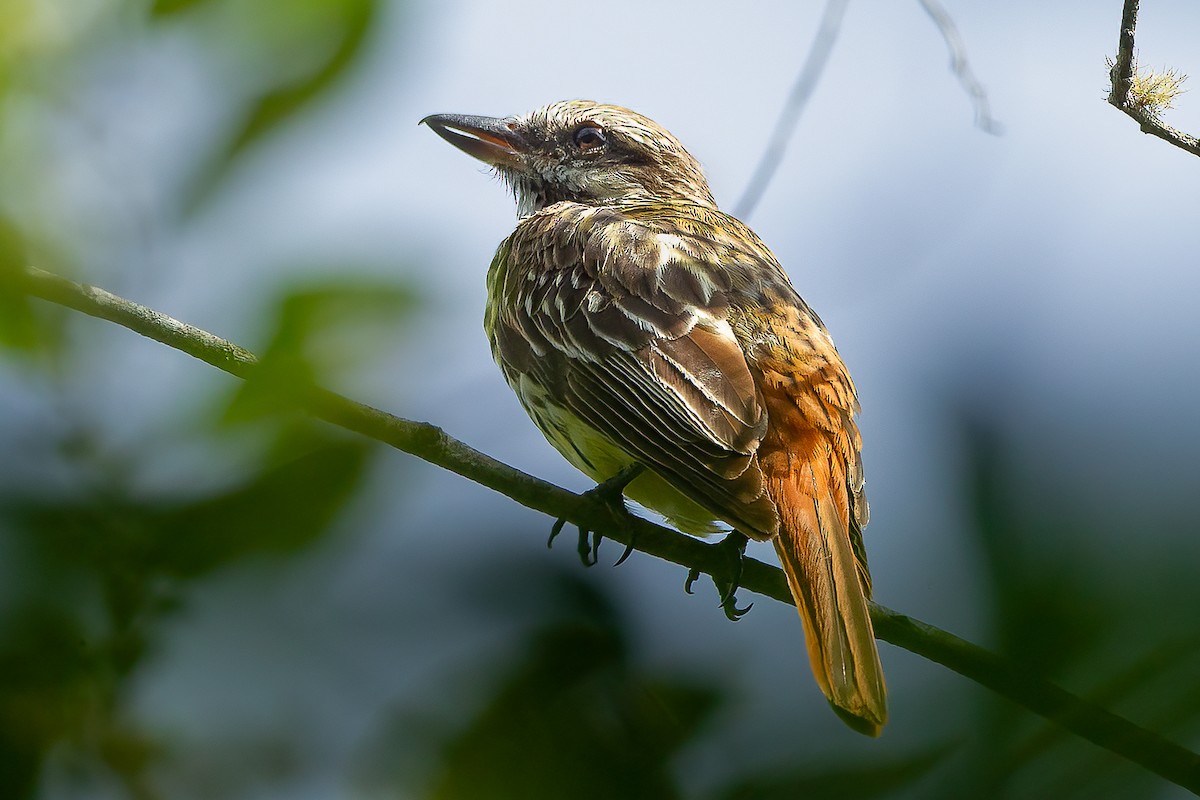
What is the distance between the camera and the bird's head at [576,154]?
5.47 meters

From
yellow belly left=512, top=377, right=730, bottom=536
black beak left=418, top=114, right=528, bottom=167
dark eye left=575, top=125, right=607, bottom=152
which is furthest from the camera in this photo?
dark eye left=575, top=125, right=607, bottom=152

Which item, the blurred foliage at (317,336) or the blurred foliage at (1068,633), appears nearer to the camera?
the blurred foliage at (1068,633)

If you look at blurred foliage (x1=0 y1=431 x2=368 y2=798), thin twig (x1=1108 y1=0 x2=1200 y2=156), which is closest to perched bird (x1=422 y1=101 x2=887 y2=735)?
thin twig (x1=1108 y1=0 x2=1200 y2=156)

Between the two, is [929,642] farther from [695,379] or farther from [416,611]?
[695,379]

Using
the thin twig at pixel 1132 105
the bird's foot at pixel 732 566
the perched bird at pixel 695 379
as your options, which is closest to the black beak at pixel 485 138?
the perched bird at pixel 695 379

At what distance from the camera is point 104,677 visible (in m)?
0.74

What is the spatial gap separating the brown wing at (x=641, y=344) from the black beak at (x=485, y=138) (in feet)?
2.76

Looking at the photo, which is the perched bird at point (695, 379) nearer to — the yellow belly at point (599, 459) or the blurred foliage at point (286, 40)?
the yellow belly at point (599, 459)

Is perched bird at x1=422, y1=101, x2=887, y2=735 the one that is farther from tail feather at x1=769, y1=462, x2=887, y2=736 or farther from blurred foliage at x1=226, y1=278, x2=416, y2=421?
blurred foliage at x1=226, y1=278, x2=416, y2=421

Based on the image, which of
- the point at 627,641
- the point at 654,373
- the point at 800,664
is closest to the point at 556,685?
the point at 627,641

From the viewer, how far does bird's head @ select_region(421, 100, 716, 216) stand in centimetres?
547

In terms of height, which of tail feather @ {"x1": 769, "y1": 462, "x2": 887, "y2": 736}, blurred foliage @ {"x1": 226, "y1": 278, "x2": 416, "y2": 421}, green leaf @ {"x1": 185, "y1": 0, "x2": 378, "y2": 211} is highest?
green leaf @ {"x1": 185, "y1": 0, "x2": 378, "y2": 211}

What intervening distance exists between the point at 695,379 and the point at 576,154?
2.43m

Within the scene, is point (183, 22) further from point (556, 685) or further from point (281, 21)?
point (556, 685)
